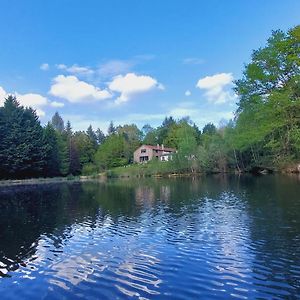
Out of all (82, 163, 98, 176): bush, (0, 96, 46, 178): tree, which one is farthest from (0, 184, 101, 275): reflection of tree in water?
(82, 163, 98, 176): bush

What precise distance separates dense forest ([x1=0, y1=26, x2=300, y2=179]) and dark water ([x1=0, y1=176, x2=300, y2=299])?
56.7ft

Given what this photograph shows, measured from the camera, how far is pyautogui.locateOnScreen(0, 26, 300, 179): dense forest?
35.8m

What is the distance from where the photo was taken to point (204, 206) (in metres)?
24.0

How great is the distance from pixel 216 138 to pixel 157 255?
6817 centimetres

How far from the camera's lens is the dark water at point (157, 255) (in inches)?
348

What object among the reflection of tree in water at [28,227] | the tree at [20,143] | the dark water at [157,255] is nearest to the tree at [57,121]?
the tree at [20,143]

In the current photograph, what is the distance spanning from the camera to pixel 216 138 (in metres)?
78.1

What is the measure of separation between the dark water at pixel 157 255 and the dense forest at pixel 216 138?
17291 mm

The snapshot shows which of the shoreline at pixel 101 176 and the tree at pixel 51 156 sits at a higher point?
the tree at pixel 51 156

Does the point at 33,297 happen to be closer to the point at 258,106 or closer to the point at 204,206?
the point at 204,206

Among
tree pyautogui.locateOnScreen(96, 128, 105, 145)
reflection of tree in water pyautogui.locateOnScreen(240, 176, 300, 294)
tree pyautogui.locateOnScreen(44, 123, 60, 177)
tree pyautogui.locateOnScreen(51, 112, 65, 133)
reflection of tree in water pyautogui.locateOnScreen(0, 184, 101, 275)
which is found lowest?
reflection of tree in water pyautogui.locateOnScreen(0, 184, 101, 275)

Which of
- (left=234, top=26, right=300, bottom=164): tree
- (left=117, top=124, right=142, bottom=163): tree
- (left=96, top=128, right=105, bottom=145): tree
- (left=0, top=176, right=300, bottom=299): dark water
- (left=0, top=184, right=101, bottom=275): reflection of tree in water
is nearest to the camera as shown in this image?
(left=0, top=176, right=300, bottom=299): dark water

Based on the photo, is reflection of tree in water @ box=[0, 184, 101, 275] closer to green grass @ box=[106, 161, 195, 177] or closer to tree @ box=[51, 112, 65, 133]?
green grass @ box=[106, 161, 195, 177]

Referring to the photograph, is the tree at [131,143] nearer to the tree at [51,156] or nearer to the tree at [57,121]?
the tree at [51,156]
